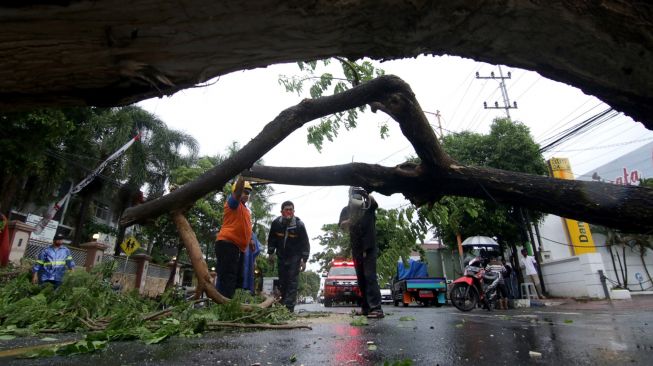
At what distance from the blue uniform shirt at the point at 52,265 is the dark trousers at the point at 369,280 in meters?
6.55

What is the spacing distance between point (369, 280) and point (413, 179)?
3.11 meters

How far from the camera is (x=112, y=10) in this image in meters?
1.22

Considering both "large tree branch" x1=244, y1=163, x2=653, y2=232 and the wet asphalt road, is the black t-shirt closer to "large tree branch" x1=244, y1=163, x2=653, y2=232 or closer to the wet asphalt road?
Result: the wet asphalt road

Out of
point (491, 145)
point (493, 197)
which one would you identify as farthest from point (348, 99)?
point (491, 145)

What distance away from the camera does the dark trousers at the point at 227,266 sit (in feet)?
19.0

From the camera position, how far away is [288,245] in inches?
284

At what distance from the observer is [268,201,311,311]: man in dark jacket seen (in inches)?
278

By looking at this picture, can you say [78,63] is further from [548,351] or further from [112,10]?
[548,351]

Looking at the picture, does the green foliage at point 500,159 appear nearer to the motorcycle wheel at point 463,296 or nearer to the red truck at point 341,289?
the red truck at point 341,289

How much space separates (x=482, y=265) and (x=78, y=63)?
11979 millimetres

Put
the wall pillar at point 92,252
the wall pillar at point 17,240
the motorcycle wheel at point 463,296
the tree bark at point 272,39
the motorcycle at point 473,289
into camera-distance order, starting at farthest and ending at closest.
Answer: the wall pillar at point 92,252
the wall pillar at point 17,240
the motorcycle at point 473,289
the motorcycle wheel at point 463,296
the tree bark at point 272,39

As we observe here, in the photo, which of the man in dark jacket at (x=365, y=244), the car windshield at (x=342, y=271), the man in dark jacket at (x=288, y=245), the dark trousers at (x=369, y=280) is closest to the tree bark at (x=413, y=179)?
the man in dark jacket at (x=365, y=244)

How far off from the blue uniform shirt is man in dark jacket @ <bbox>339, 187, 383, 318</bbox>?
6.53m

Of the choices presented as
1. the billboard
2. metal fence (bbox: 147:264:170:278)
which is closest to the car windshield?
metal fence (bbox: 147:264:170:278)
